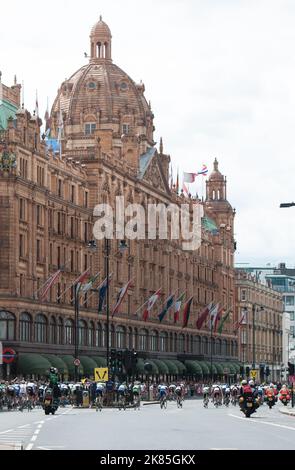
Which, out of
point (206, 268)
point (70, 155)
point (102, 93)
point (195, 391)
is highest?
point (102, 93)

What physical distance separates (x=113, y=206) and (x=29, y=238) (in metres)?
22.1

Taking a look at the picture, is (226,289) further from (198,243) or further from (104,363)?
(104,363)

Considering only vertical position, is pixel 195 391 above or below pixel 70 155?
below

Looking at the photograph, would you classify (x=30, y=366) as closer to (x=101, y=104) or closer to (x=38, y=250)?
(x=38, y=250)

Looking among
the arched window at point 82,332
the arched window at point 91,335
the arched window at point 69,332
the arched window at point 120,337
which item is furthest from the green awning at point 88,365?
the arched window at point 120,337

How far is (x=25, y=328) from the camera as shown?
321 feet

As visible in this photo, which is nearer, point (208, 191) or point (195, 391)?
point (195, 391)

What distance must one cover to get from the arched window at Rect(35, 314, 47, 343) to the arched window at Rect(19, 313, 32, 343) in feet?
4.93

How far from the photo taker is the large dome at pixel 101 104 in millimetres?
157125

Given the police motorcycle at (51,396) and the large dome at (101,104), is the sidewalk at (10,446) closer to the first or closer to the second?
the police motorcycle at (51,396)

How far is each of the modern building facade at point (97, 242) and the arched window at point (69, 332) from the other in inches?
10.7

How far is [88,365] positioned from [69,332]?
3401mm
